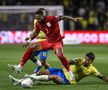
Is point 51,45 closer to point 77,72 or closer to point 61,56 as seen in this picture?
point 61,56

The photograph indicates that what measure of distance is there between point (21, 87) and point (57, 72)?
1158 mm

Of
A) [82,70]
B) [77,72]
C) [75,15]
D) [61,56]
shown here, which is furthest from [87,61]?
[75,15]

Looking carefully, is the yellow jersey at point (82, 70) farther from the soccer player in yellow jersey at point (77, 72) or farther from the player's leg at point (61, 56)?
the player's leg at point (61, 56)

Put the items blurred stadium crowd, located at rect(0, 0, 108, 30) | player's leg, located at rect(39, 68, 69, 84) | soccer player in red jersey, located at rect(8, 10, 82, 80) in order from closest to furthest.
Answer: player's leg, located at rect(39, 68, 69, 84)
soccer player in red jersey, located at rect(8, 10, 82, 80)
blurred stadium crowd, located at rect(0, 0, 108, 30)

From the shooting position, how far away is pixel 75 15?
41.3 m

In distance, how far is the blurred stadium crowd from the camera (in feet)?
128

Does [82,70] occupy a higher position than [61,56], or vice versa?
[61,56]

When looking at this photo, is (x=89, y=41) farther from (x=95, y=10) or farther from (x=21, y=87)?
(x=21, y=87)

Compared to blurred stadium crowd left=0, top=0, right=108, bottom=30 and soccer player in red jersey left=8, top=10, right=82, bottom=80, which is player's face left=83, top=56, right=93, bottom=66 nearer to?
soccer player in red jersey left=8, top=10, right=82, bottom=80

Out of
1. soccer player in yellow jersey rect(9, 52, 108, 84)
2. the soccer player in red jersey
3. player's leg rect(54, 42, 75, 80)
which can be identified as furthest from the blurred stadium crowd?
soccer player in yellow jersey rect(9, 52, 108, 84)

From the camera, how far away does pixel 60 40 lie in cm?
1605

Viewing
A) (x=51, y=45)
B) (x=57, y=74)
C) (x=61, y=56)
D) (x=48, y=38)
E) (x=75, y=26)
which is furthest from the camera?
(x=75, y=26)

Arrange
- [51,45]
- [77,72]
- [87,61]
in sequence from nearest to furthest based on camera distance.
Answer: [87,61] < [77,72] < [51,45]

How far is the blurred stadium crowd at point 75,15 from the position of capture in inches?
1542
